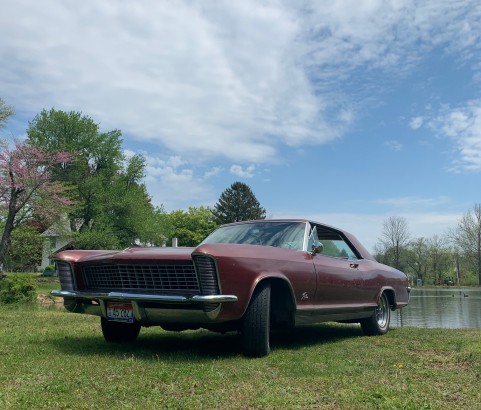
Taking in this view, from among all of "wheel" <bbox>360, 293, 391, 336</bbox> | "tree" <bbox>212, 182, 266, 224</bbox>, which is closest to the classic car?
"wheel" <bbox>360, 293, 391, 336</bbox>

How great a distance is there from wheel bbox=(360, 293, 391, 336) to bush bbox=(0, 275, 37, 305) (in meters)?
9.29

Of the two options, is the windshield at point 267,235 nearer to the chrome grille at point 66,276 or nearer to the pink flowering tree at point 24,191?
the chrome grille at point 66,276

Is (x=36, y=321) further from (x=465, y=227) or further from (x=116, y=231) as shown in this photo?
(x=465, y=227)

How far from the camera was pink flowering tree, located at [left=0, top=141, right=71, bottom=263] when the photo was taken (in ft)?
71.8

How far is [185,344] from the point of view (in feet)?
20.6

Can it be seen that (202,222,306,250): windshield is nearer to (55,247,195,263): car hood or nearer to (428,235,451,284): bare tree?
(55,247,195,263): car hood

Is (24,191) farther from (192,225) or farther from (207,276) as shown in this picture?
(192,225)

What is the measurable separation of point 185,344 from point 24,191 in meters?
19.1

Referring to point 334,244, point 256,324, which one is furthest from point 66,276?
point 334,244

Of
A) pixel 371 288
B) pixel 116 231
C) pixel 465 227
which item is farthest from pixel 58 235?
pixel 465 227

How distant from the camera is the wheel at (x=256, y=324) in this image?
4.94 meters

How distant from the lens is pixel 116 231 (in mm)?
38281

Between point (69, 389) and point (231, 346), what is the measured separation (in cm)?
263

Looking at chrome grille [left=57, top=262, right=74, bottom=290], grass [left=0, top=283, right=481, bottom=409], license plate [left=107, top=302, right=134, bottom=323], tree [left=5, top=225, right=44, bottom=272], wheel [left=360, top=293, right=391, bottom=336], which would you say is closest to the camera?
grass [left=0, top=283, right=481, bottom=409]
